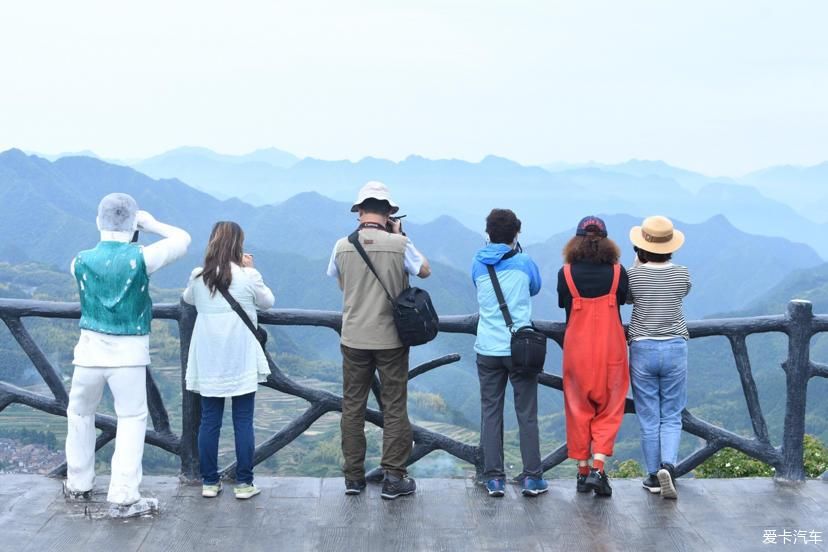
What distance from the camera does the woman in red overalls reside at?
4.82m

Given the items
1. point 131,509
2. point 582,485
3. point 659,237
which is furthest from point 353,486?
point 659,237

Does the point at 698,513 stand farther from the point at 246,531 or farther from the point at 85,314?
the point at 85,314

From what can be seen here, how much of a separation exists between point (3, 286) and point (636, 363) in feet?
311

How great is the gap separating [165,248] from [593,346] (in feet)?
7.67

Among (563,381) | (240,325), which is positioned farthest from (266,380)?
(563,381)

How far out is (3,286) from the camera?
89688 mm

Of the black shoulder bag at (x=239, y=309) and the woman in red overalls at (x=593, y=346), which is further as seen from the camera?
the woman in red overalls at (x=593, y=346)

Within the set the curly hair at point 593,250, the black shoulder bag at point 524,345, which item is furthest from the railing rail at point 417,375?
the curly hair at point 593,250

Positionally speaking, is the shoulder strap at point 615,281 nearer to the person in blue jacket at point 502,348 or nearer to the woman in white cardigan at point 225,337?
the person in blue jacket at point 502,348

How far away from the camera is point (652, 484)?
512cm

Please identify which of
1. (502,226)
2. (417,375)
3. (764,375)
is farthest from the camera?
(764,375)

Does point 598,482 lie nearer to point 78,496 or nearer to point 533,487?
point 533,487

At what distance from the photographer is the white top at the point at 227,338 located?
15.4ft

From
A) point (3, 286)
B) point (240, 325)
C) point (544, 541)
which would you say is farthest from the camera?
point (3, 286)
